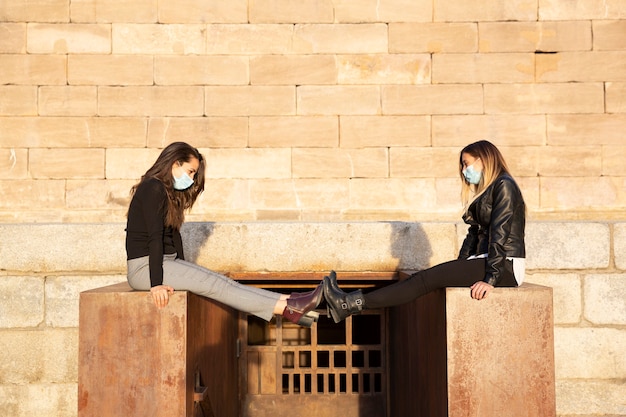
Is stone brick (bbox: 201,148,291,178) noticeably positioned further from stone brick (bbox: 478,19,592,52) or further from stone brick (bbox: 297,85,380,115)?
stone brick (bbox: 478,19,592,52)

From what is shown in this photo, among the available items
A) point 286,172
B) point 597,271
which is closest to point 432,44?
point 286,172

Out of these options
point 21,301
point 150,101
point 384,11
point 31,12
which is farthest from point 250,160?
point 31,12

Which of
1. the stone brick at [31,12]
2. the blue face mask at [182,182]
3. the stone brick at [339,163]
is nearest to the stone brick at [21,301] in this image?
the blue face mask at [182,182]

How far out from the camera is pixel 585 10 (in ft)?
23.2

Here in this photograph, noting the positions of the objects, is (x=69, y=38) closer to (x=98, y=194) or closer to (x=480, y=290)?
(x=98, y=194)

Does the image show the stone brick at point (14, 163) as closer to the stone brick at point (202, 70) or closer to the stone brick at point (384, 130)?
the stone brick at point (202, 70)

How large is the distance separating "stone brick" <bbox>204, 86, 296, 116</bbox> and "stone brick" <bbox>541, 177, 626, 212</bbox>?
3.23 m

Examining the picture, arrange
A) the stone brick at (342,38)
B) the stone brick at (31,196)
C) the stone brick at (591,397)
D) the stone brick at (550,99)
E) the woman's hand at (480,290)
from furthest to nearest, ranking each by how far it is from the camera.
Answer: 1. the stone brick at (342,38)
2. the stone brick at (550,99)
3. the stone brick at (31,196)
4. the stone brick at (591,397)
5. the woman's hand at (480,290)

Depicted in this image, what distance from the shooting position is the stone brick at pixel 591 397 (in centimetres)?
558

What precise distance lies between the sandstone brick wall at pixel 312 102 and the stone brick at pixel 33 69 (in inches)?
0.7

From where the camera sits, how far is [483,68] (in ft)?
23.2

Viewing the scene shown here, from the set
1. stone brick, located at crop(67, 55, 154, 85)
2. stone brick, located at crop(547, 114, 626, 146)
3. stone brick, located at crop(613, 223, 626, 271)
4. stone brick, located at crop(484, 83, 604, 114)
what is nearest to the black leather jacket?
stone brick, located at crop(613, 223, 626, 271)

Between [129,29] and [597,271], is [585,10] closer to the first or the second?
[597,271]

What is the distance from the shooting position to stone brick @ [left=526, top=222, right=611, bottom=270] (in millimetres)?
5660
